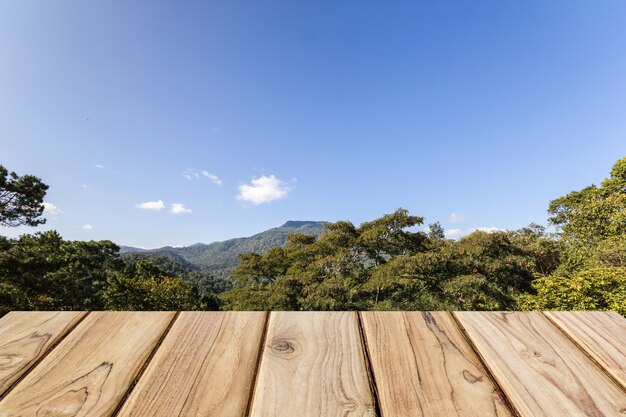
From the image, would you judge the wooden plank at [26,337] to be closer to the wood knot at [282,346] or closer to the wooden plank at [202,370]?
the wooden plank at [202,370]

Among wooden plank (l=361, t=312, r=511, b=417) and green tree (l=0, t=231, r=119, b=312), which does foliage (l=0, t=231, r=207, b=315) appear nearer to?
green tree (l=0, t=231, r=119, b=312)

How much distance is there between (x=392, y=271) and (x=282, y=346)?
9.99m

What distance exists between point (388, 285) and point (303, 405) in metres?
9.87

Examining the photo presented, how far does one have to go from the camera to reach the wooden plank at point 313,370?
0.59 metres

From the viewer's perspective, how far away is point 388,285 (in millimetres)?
9867

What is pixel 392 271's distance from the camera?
401 inches

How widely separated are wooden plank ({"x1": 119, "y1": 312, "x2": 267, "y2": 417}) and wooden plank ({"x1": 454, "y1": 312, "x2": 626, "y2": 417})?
59 cm

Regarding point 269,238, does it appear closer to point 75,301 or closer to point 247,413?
point 75,301

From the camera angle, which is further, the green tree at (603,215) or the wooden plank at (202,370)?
the green tree at (603,215)

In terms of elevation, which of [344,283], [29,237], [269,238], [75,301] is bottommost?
[75,301]

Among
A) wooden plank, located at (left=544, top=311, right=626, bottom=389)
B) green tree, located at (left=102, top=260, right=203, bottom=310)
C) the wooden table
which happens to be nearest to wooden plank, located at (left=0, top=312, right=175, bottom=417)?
the wooden table

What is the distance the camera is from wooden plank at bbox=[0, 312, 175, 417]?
0.60m

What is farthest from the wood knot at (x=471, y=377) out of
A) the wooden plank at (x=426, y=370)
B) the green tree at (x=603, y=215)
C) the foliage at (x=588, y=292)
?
the green tree at (x=603, y=215)

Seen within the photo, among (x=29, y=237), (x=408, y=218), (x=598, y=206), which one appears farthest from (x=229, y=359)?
(x=29, y=237)
